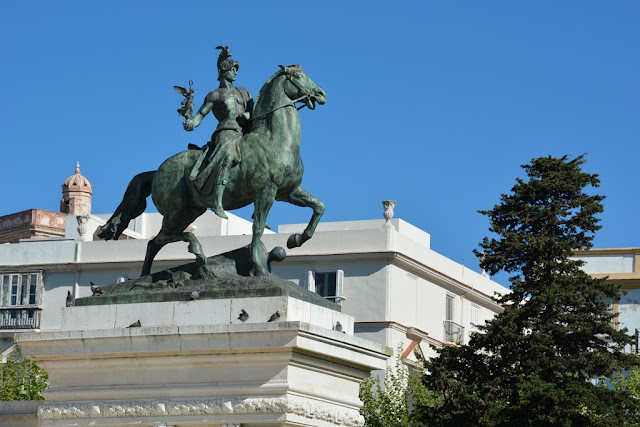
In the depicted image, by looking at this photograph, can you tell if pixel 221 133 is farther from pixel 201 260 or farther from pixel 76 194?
pixel 76 194

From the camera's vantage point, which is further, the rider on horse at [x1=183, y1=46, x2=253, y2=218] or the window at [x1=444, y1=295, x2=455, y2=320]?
the window at [x1=444, y1=295, x2=455, y2=320]

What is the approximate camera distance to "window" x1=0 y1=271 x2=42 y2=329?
52188 mm

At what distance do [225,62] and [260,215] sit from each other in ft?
5.99

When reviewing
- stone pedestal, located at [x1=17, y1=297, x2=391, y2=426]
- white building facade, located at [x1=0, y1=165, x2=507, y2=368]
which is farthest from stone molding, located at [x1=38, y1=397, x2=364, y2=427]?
white building facade, located at [x1=0, y1=165, x2=507, y2=368]

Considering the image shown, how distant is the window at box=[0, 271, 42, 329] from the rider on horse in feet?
121

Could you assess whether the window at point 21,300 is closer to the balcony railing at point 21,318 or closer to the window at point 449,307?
the balcony railing at point 21,318

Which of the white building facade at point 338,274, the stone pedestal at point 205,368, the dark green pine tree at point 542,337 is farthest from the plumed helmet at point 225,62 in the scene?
the white building facade at point 338,274

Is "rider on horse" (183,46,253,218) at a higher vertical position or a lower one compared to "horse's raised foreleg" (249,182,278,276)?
higher

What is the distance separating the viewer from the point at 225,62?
54.1 ft

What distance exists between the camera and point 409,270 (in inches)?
1937

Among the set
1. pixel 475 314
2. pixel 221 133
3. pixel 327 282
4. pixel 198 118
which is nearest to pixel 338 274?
pixel 327 282

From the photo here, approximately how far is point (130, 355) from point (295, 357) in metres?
1.71

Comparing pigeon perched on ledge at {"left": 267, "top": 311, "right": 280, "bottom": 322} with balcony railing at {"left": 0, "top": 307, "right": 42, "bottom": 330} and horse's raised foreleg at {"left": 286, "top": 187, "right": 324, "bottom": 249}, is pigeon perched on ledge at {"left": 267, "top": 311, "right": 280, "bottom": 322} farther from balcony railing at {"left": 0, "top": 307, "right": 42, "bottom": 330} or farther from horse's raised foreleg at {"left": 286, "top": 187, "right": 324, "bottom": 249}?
balcony railing at {"left": 0, "top": 307, "right": 42, "bottom": 330}

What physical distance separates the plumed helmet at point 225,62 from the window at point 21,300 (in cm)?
3681
